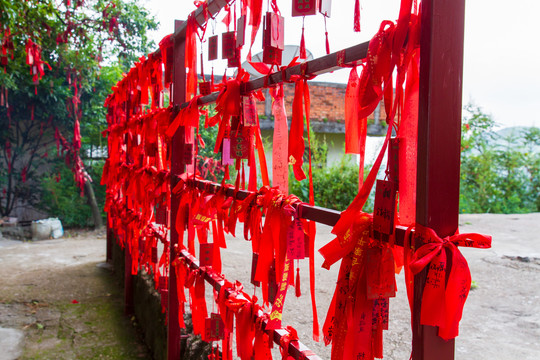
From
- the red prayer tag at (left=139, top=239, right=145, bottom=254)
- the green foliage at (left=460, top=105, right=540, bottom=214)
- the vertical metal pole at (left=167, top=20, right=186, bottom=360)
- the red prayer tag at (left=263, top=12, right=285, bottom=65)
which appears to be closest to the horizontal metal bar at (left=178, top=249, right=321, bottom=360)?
the vertical metal pole at (left=167, top=20, right=186, bottom=360)

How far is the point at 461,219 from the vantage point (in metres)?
5.52

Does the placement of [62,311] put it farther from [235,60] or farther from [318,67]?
[318,67]

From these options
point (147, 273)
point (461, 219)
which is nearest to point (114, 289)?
point (147, 273)

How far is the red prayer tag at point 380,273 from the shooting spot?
632 mm

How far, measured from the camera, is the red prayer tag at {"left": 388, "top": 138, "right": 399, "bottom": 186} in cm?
63

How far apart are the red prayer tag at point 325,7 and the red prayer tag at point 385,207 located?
1.23 ft

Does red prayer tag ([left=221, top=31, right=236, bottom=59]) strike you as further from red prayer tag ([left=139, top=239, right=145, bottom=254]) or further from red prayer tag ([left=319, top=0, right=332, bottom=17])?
red prayer tag ([left=139, top=239, right=145, bottom=254])

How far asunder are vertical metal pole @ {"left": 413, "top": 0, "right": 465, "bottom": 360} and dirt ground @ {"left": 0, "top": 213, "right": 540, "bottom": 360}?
1077mm

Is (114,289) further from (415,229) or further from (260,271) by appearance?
(415,229)

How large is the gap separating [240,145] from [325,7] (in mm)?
415

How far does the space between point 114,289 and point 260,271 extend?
2.85m

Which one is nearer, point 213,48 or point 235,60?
point 235,60

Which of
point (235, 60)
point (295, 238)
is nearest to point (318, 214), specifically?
point (295, 238)

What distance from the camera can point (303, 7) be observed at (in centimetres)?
83
